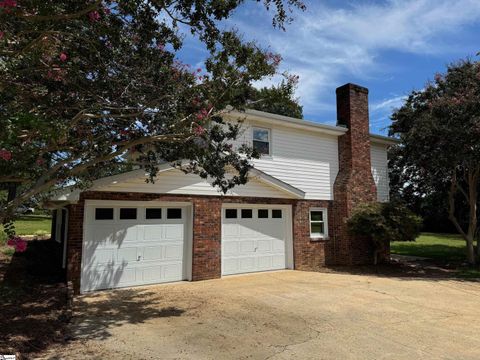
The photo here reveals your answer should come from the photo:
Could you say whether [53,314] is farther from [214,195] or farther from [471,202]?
[471,202]

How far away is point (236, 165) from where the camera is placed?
8773 millimetres

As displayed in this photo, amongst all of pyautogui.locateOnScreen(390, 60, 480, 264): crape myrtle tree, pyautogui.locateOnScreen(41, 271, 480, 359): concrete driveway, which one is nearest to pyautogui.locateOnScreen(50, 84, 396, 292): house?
pyautogui.locateOnScreen(41, 271, 480, 359): concrete driveway

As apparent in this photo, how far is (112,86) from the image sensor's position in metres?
7.43

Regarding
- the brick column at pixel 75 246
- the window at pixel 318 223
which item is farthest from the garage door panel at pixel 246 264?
the brick column at pixel 75 246

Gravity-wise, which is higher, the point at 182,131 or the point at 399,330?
the point at 182,131

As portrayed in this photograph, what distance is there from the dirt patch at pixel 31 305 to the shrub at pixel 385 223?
1028 centimetres

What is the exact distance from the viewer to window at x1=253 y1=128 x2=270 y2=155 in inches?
538

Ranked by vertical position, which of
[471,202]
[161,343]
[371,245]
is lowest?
[161,343]

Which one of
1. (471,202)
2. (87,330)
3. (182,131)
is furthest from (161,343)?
(471,202)

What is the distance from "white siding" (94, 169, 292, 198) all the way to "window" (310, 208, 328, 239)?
9.50 ft

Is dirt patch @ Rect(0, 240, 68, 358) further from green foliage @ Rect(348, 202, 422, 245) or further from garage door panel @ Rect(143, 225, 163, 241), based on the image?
green foliage @ Rect(348, 202, 422, 245)

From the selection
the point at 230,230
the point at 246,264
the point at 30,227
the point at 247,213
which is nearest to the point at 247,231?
the point at 247,213

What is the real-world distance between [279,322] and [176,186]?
5.74m

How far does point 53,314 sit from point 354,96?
44.5ft
